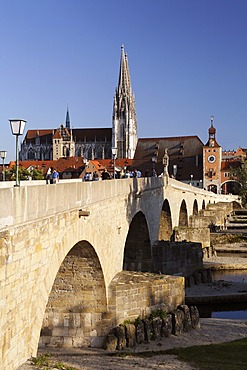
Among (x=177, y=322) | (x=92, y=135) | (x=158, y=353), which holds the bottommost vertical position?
(x=158, y=353)

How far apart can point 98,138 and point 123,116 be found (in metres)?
15.4

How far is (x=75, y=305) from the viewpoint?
1575cm

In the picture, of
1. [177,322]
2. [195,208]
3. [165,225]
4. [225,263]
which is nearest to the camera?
[177,322]

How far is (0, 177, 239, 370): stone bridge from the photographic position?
841cm

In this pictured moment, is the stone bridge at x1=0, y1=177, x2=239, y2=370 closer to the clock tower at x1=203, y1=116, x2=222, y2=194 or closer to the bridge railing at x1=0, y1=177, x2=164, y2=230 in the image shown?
the bridge railing at x1=0, y1=177, x2=164, y2=230

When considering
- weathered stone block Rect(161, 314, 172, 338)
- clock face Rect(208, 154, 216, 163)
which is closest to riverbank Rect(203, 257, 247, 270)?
weathered stone block Rect(161, 314, 172, 338)

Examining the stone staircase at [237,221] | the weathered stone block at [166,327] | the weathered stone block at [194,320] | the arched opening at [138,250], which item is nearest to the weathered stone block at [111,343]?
the weathered stone block at [166,327]

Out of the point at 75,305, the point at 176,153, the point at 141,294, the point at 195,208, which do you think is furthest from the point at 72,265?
the point at 176,153

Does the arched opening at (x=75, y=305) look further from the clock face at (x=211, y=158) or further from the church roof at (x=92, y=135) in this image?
the church roof at (x=92, y=135)

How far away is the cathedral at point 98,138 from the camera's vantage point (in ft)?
458

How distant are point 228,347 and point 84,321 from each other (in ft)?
15.9

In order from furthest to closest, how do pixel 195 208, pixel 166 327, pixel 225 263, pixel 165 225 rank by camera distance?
1. pixel 195 208
2. pixel 165 225
3. pixel 225 263
4. pixel 166 327

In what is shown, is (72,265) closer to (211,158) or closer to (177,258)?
(177,258)

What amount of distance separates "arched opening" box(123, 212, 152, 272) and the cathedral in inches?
4233
